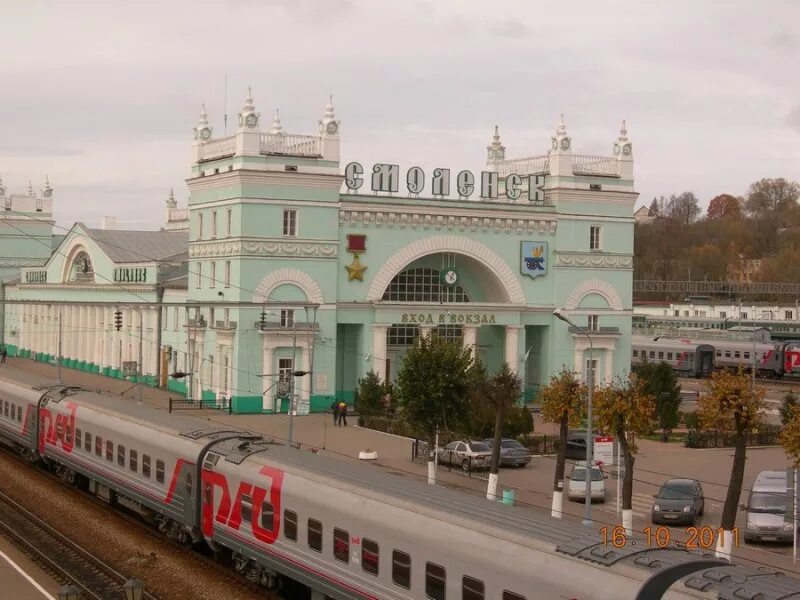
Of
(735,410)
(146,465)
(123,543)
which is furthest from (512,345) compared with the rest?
(123,543)

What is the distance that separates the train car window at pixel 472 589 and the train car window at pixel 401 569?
4.65ft

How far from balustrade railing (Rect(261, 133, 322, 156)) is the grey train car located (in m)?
38.5

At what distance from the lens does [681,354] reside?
90875mm

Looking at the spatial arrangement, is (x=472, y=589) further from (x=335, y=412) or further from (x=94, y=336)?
(x=94, y=336)

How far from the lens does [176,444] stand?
2711 centimetres

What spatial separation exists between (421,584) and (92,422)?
17.5 meters

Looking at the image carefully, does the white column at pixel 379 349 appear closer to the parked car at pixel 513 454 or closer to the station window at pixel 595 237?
the station window at pixel 595 237

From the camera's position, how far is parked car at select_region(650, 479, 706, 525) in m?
34.9

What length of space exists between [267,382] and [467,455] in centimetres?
1577

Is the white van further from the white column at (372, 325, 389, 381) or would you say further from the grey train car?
the grey train car

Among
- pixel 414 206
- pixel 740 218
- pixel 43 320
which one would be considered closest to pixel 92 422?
pixel 414 206

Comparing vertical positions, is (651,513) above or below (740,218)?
below

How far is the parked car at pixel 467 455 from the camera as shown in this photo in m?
44.0

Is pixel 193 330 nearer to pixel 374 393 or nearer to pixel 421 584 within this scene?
pixel 374 393
